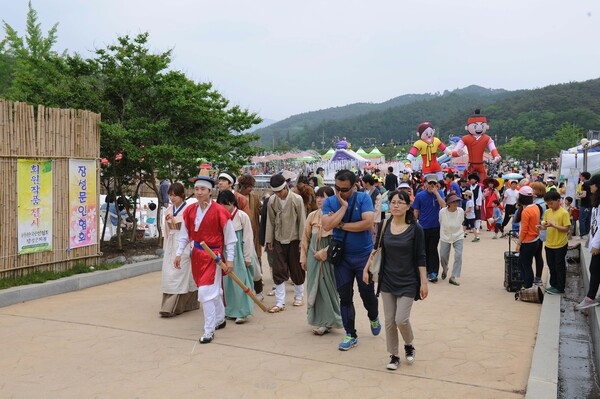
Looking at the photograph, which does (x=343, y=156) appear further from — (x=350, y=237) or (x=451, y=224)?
(x=350, y=237)

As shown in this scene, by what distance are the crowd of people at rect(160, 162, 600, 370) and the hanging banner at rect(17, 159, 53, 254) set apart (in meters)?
2.48

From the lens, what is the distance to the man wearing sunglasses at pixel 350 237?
5164mm

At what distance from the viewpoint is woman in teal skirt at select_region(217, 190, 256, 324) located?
6.28 meters

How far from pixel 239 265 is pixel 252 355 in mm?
1549

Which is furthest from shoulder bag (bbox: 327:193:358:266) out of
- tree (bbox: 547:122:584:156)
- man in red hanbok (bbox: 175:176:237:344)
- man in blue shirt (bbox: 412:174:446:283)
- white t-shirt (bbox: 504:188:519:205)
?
tree (bbox: 547:122:584:156)

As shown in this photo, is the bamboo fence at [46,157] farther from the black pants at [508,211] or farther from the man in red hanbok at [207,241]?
the black pants at [508,211]

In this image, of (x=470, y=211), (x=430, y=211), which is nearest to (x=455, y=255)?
(x=430, y=211)

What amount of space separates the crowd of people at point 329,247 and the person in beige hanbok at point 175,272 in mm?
13

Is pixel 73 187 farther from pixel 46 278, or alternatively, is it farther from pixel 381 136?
pixel 381 136

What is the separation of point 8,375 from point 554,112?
95.5m

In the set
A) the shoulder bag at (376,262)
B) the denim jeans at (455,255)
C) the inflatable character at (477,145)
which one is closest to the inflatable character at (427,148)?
the inflatable character at (477,145)

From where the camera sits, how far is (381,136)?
120875 millimetres

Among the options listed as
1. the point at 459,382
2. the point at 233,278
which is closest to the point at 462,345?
the point at 459,382

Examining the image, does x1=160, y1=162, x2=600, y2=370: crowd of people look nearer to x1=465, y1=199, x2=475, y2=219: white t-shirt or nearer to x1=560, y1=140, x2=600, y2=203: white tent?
x1=465, y1=199, x2=475, y2=219: white t-shirt
